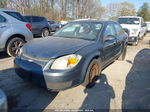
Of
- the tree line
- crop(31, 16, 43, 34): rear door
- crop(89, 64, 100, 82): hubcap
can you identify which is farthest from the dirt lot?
the tree line

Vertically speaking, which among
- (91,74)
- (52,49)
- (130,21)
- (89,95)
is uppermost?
(130,21)

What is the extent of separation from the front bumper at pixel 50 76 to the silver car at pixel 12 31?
2.67 metres

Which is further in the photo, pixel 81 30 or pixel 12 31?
pixel 12 31

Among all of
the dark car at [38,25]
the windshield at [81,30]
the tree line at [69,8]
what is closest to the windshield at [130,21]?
the dark car at [38,25]

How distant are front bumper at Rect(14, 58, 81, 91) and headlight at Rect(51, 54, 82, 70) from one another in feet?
0.27

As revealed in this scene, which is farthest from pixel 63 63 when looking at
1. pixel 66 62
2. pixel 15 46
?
pixel 15 46

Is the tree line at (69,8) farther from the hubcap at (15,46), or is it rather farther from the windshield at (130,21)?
the hubcap at (15,46)

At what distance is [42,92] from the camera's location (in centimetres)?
299

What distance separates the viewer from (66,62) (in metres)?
2.47

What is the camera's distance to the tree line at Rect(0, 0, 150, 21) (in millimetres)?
23141

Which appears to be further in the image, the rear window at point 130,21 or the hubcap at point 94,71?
the rear window at point 130,21

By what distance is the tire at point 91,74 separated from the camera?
115 inches

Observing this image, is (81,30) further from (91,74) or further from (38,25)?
(38,25)

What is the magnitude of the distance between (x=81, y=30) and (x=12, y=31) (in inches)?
107
